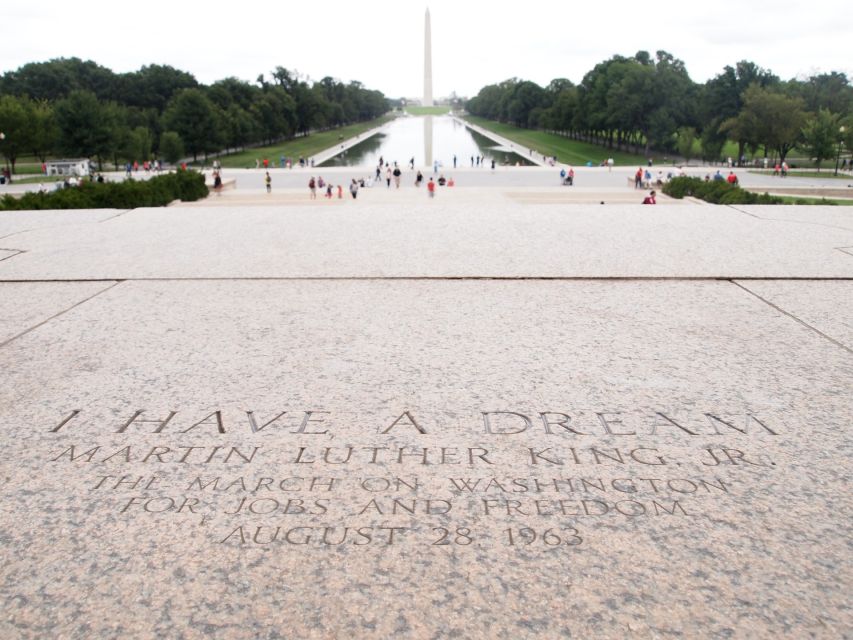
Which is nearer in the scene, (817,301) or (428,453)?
(428,453)

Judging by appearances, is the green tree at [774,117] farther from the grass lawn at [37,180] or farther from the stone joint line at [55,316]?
the stone joint line at [55,316]

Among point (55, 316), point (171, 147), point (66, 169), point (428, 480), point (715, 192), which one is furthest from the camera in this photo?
point (171, 147)

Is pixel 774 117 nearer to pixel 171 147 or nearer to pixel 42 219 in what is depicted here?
pixel 171 147

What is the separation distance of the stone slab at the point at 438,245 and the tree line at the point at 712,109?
38.3m

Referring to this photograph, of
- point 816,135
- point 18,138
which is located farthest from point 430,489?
point 18,138

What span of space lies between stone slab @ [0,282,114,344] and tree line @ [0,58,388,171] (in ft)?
156

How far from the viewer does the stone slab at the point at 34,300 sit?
8.70 meters

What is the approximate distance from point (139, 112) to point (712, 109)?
204ft

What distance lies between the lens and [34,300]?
32.2 feet

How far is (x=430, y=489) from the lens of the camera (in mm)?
4793

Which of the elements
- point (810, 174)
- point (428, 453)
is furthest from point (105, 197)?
point (810, 174)

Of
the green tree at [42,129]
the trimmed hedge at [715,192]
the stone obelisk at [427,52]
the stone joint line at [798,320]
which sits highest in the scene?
the stone obelisk at [427,52]

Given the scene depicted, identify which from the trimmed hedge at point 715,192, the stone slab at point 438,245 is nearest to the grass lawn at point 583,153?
the trimmed hedge at point 715,192

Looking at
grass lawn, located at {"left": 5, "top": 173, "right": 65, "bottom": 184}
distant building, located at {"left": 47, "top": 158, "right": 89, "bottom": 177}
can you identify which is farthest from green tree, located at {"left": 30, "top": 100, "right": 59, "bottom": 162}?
grass lawn, located at {"left": 5, "top": 173, "right": 65, "bottom": 184}
